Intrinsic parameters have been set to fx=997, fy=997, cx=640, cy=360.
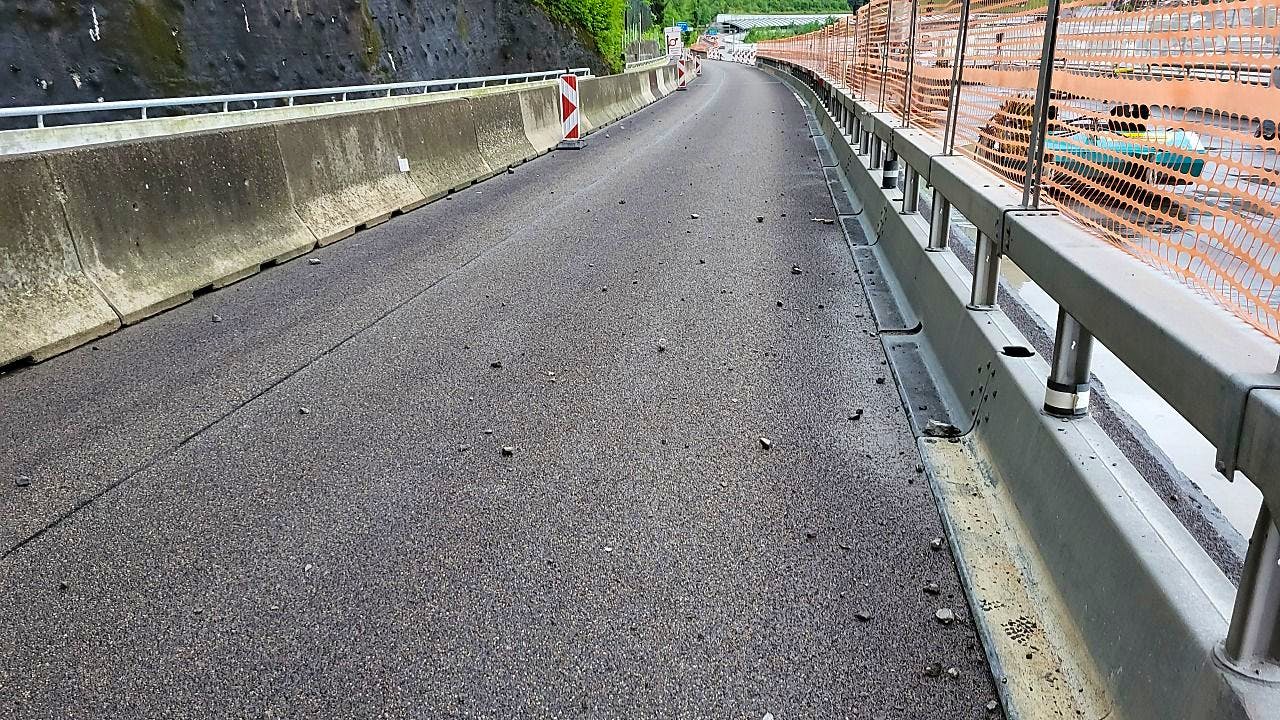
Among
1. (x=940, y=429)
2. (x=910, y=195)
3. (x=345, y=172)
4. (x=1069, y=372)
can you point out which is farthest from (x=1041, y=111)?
(x=345, y=172)

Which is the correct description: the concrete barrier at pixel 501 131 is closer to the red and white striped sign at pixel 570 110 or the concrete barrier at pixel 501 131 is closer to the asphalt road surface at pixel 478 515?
the red and white striped sign at pixel 570 110

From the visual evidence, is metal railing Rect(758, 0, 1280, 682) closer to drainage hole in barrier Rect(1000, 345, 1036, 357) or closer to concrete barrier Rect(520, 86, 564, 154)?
drainage hole in barrier Rect(1000, 345, 1036, 357)

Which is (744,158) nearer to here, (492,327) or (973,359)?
(492,327)

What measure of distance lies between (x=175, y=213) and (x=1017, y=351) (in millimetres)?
6184

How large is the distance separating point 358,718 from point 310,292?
5409mm

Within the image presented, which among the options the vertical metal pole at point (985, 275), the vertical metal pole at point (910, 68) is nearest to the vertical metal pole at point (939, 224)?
the vertical metal pole at point (985, 275)

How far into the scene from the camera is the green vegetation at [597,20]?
48.0 meters

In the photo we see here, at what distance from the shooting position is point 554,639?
3102 mm

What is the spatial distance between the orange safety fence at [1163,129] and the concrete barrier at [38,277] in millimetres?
5660

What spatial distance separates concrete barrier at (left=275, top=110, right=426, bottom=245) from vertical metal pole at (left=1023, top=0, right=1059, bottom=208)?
707 centimetres

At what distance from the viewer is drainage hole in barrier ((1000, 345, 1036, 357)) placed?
411 cm

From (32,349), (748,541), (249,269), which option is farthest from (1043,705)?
(249,269)

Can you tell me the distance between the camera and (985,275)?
4.77 metres

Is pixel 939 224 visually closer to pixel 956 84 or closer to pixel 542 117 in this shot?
pixel 956 84
